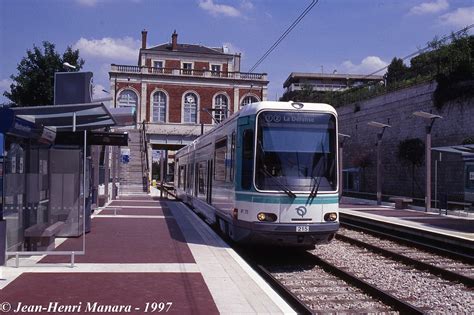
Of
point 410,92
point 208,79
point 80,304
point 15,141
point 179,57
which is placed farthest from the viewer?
point 179,57

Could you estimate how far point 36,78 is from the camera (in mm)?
32500

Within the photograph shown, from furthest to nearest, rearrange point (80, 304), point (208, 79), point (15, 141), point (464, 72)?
point (208, 79) → point (464, 72) → point (15, 141) → point (80, 304)

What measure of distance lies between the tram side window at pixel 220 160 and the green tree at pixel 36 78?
2041 cm

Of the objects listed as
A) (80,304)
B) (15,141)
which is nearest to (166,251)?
(15,141)

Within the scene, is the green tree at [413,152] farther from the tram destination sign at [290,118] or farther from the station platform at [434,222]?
the tram destination sign at [290,118]

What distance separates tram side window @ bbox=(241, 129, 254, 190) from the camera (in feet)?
36.6

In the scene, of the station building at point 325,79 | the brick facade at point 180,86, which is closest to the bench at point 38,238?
the brick facade at point 180,86

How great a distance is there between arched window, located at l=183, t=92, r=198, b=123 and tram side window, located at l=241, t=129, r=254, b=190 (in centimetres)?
5469

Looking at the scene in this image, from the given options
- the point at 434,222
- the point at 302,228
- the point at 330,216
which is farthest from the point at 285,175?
the point at 434,222

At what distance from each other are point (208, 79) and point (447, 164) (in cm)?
3948

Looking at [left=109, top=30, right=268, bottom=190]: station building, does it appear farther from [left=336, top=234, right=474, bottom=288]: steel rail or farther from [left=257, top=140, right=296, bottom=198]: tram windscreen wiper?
[left=257, top=140, right=296, bottom=198]: tram windscreen wiper

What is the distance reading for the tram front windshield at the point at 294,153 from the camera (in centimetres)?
1099

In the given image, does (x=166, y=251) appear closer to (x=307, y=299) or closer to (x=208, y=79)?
(x=307, y=299)

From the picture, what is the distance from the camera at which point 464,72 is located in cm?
3012
